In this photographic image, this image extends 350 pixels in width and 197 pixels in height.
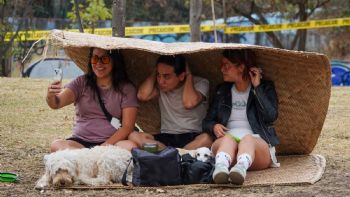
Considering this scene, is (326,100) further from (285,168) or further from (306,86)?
(285,168)

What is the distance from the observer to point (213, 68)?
5758 millimetres

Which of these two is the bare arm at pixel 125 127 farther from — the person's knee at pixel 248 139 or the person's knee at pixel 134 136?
the person's knee at pixel 248 139

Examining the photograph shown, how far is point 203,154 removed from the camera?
4.78m

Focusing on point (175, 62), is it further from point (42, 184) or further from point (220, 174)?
point (42, 184)

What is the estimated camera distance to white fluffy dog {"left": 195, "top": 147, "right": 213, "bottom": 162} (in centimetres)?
475

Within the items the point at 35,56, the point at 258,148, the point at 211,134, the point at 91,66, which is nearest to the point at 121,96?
the point at 91,66

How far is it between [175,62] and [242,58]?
530 millimetres

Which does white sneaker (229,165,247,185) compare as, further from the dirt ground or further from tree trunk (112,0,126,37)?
tree trunk (112,0,126,37)

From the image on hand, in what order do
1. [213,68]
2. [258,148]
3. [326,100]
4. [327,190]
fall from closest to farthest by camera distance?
1. [327,190]
2. [258,148]
3. [326,100]
4. [213,68]

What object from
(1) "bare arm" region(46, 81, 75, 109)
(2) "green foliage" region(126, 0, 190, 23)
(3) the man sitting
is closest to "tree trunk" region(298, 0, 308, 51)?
(2) "green foliage" region(126, 0, 190, 23)

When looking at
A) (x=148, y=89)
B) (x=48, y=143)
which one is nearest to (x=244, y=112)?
(x=148, y=89)

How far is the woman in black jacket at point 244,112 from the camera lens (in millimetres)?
4949

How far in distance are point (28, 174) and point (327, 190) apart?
218 cm

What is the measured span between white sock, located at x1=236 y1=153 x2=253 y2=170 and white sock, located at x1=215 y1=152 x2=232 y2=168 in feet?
0.22
